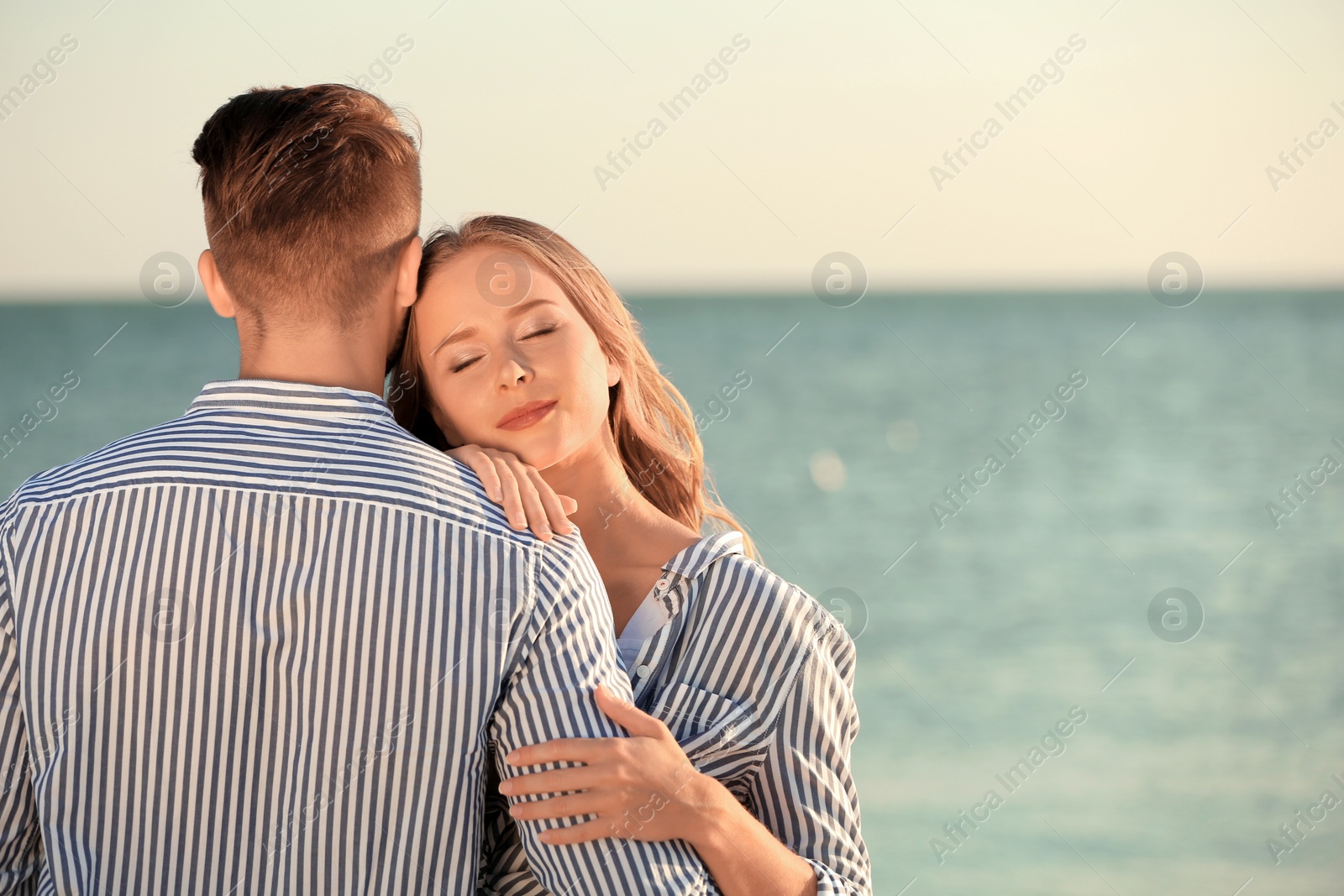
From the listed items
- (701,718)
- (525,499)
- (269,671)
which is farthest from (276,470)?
(701,718)

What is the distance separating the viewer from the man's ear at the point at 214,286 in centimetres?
203

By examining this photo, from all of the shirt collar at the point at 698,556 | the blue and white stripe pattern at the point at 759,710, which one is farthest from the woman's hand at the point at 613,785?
the shirt collar at the point at 698,556

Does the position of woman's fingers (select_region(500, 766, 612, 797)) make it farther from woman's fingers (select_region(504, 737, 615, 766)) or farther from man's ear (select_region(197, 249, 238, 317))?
man's ear (select_region(197, 249, 238, 317))

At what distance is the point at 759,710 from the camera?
2.21 meters

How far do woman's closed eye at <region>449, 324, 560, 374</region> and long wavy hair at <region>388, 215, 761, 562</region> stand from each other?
0.15m

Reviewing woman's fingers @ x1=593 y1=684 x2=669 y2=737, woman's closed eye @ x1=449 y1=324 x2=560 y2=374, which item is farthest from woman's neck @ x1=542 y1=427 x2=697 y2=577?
woman's fingers @ x1=593 y1=684 x2=669 y2=737

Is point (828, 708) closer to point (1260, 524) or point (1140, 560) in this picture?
point (1140, 560)

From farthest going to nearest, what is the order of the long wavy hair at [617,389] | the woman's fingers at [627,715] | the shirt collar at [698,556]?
the long wavy hair at [617,389]
the shirt collar at [698,556]
the woman's fingers at [627,715]

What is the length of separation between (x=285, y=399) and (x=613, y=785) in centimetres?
79

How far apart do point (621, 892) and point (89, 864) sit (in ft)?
2.60

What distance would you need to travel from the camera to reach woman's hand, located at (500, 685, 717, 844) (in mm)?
1815

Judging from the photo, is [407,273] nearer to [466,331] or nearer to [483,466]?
[483,466]

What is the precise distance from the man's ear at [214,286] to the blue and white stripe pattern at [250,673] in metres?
0.32

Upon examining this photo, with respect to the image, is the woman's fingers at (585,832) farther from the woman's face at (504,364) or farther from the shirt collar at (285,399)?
the woman's face at (504,364)
